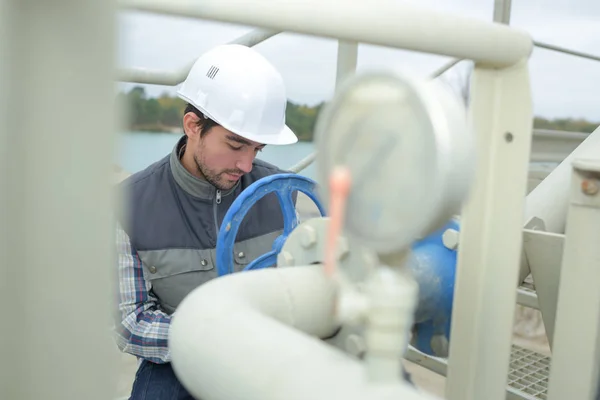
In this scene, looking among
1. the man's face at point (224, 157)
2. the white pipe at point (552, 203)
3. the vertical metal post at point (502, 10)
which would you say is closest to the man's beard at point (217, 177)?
the man's face at point (224, 157)

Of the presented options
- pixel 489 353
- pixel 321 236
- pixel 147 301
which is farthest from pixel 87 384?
pixel 147 301

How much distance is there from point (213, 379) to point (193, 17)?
12.0 inches

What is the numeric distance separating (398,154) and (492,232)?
351mm

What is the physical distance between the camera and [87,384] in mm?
393

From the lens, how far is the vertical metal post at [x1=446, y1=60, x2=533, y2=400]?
0.74 meters

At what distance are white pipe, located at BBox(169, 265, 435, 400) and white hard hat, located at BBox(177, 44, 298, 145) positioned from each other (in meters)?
0.82

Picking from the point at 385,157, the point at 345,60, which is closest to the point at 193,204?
the point at 345,60

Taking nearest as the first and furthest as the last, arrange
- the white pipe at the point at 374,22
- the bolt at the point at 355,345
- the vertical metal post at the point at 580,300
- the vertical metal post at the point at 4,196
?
the vertical metal post at the point at 4,196
the white pipe at the point at 374,22
the bolt at the point at 355,345
the vertical metal post at the point at 580,300

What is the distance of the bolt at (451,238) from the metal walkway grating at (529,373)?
0.47 m

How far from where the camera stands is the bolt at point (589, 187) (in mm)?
837

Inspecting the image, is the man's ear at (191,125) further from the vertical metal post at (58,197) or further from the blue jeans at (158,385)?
the vertical metal post at (58,197)

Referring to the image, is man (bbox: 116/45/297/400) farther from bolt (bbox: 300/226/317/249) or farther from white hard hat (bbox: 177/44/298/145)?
bolt (bbox: 300/226/317/249)

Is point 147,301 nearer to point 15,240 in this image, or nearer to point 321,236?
point 321,236

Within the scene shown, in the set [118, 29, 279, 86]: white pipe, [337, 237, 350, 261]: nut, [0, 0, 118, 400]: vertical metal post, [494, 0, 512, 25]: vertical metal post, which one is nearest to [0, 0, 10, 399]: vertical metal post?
[0, 0, 118, 400]: vertical metal post
